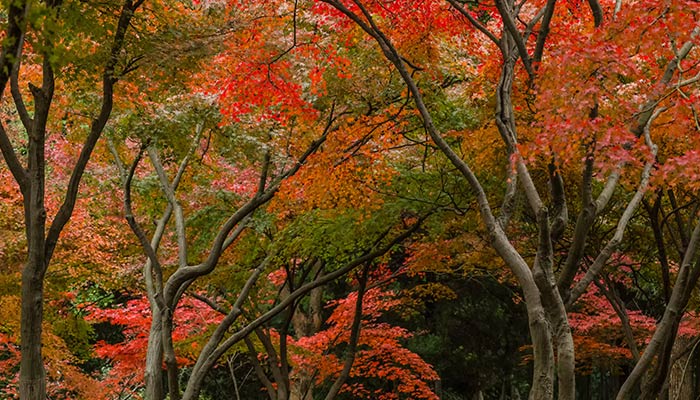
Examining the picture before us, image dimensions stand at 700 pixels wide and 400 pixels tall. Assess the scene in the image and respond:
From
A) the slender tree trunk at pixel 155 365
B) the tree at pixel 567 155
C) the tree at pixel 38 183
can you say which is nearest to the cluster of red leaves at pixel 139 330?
the slender tree trunk at pixel 155 365

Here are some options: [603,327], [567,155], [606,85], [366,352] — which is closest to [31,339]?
[567,155]

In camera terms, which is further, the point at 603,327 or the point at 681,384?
the point at 603,327

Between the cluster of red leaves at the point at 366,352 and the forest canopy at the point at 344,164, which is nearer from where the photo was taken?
the forest canopy at the point at 344,164

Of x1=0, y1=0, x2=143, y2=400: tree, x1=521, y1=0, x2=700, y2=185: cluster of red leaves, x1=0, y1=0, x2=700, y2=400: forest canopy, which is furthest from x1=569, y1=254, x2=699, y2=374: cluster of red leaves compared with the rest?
x1=0, y1=0, x2=143, y2=400: tree

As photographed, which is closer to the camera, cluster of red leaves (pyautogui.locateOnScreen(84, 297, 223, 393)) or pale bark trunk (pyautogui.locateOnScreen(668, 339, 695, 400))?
pale bark trunk (pyautogui.locateOnScreen(668, 339, 695, 400))

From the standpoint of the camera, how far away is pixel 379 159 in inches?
349

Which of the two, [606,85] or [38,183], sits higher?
[38,183]

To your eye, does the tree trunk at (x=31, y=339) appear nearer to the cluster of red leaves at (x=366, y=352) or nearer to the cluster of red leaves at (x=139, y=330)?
the cluster of red leaves at (x=139, y=330)

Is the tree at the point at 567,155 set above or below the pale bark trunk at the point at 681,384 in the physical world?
above

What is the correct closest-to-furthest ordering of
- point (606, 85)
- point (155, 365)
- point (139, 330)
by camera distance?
1. point (606, 85)
2. point (155, 365)
3. point (139, 330)

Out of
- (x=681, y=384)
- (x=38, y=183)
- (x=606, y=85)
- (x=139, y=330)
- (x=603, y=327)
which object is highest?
(x=139, y=330)

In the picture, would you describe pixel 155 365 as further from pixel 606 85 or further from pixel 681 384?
pixel 681 384

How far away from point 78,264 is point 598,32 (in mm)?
11647

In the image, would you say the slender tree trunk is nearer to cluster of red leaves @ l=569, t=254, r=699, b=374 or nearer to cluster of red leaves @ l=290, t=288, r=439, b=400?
cluster of red leaves @ l=290, t=288, r=439, b=400
